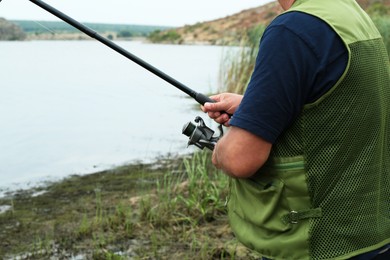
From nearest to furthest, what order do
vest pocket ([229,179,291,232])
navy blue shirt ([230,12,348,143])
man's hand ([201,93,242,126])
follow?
1. navy blue shirt ([230,12,348,143])
2. vest pocket ([229,179,291,232])
3. man's hand ([201,93,242,126])

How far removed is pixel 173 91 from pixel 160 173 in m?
11.3

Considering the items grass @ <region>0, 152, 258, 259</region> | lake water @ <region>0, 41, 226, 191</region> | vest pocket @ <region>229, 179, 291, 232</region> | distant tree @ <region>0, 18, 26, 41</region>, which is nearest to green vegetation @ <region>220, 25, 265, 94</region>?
lake water @ <region>0, 41, 226, 191</region>

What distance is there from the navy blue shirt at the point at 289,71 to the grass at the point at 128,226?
2.46 meters

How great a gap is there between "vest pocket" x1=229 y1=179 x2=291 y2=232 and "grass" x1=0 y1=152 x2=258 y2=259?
7.07 feet

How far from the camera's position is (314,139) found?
169 centimetres

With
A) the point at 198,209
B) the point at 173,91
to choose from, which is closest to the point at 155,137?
the point at 198,209

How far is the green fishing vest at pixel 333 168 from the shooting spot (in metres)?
1.68

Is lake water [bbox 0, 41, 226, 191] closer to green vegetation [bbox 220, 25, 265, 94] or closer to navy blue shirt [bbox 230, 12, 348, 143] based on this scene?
green vegetation [bbox 220, 25, 265, 94]

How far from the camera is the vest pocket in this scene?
176 cm

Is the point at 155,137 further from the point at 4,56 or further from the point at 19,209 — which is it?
the point at 4,56

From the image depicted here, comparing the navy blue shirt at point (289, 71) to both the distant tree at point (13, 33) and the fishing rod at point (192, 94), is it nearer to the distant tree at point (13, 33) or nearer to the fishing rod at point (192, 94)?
the fishing rod at point (192, 94)

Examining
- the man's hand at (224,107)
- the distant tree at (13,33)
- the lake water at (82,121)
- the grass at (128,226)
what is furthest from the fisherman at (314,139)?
the lake water at (82,121)

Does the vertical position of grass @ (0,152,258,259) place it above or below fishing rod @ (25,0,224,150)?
below

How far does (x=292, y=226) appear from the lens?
5.75 ft
